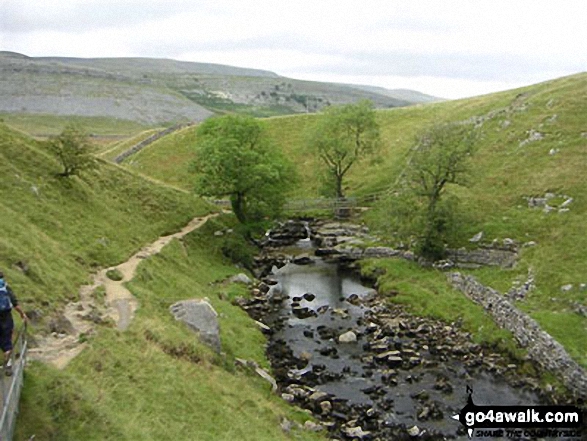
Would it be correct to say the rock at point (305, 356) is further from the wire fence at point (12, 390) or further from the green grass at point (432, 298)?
the wire fence at point (12, 390)

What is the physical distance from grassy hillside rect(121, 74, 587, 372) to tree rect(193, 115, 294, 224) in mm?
13291

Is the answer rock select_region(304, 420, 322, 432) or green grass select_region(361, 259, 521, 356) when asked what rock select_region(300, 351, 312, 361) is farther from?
green grass select_region(361, 259, 521, 356)

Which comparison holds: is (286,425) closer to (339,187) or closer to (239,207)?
(239,207)

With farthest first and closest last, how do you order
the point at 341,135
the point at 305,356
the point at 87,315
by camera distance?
the point at 341,135 < the point at 305,356 < the point at 87,315

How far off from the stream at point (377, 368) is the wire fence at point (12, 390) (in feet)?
55.8

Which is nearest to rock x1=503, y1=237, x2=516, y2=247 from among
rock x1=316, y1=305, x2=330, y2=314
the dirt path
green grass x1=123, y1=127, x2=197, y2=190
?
rock x1=316, y1=305, x2=330, y2=314

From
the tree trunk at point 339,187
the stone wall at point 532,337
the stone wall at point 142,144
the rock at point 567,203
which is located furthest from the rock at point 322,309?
the stone wall at point 142,144

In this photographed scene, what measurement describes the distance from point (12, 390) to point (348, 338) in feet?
95.2

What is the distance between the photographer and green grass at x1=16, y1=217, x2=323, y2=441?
18875mm

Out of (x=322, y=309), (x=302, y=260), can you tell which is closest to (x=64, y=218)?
(x=322, y=309)

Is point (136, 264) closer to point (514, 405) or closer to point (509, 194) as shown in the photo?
point (514, 405)

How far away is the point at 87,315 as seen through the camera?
30.3m

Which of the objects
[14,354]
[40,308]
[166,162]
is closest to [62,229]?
[40,308]

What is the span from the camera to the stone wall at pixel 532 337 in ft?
109
